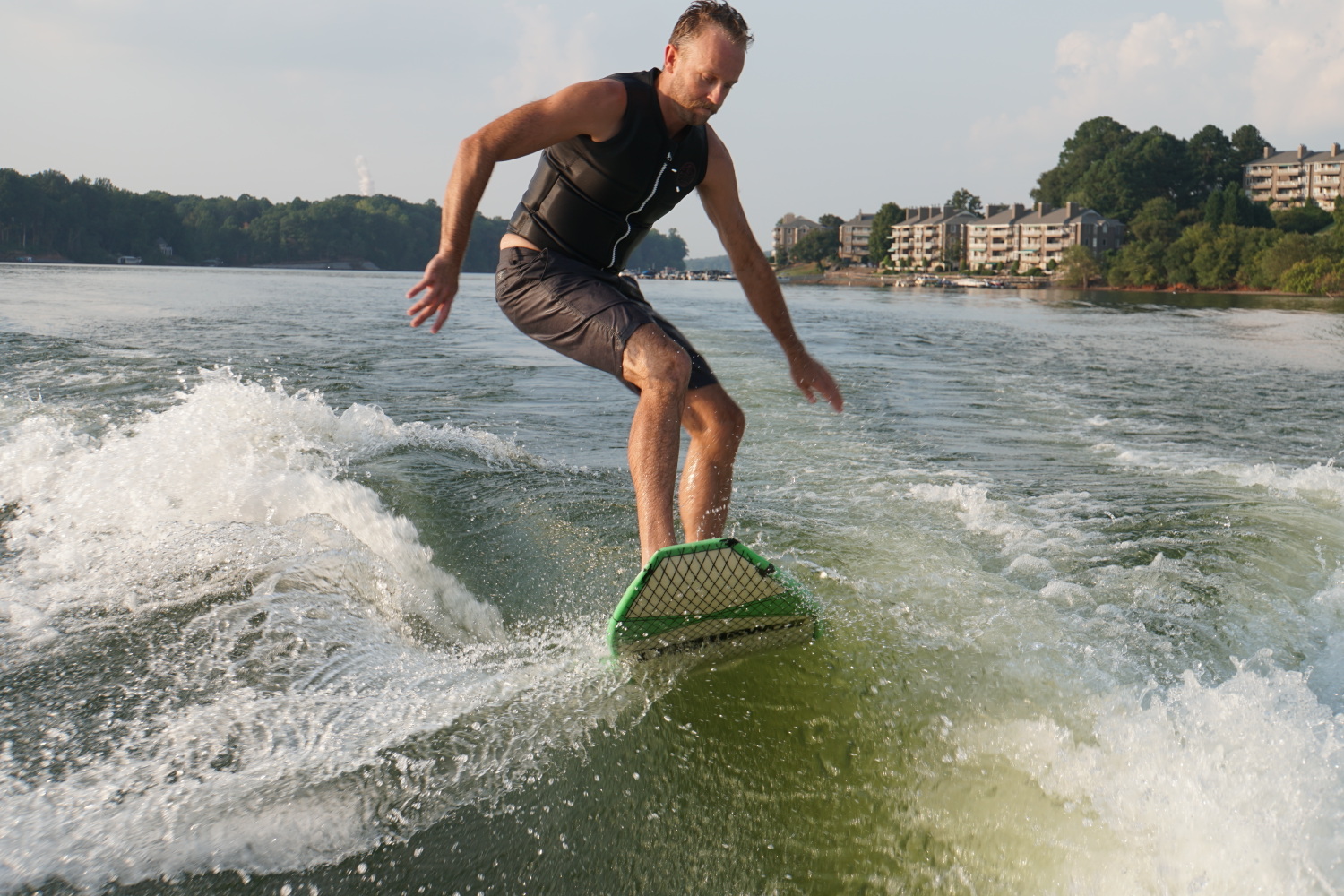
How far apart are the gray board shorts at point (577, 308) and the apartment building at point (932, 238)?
474ft

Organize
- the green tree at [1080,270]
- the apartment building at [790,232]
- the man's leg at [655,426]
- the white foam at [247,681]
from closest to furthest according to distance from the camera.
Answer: the white foam at [247,681] → the man's leg at [655,426] → the green tree at [1080,270] → the apartment building at [790,232]

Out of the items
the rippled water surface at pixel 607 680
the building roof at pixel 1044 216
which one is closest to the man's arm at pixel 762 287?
the rippled water surface at pixel 607 680

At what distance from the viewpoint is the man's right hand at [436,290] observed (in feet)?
10.7

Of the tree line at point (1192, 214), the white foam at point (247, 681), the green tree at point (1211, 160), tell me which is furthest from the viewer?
the green tree at point (1211, 160)

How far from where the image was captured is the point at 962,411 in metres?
10.4

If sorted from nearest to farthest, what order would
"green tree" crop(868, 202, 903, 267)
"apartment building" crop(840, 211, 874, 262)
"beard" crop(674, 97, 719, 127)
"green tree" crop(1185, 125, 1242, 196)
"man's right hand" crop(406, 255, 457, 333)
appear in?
"man's right hand" crop(406, 255, 457, 333), "beard" crop(674, 97, 719, 127), "green tree" crop(1185, 125, 1242, 196), "green tree" crop(868, 202, 903, 267), "apartment building" crop(840, 211, 874, 262)

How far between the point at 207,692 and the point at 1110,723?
2493mm

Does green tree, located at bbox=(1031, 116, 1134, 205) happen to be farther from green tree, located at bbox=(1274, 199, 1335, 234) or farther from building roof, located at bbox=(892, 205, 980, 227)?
green tree, located at bbox=(1274, 199, 1335, 234)

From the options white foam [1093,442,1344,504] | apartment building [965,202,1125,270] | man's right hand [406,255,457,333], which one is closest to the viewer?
man's right hand [406,255,457,333]

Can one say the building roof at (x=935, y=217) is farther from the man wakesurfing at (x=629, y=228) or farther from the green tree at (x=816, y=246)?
the man wakesurfing at (x=629, y=228)

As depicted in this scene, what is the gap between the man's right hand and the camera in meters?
3.27

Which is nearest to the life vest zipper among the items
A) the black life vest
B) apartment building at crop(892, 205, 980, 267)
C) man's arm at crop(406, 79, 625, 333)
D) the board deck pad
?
the black life vest

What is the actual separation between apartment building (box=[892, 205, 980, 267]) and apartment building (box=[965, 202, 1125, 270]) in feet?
6.29

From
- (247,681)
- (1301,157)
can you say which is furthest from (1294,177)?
(247,681)
